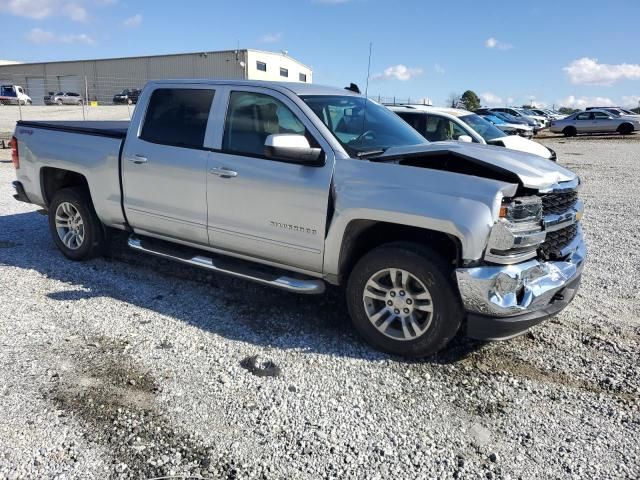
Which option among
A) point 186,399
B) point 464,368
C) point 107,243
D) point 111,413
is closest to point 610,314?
point 464,368

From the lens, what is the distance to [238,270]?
4.41m

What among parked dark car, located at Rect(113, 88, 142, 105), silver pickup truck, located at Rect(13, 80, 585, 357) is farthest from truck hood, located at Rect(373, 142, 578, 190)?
parked dark car, located at Rect(113, 88, 142, 105)

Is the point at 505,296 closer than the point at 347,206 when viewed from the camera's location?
Yes

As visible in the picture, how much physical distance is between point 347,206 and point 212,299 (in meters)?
1.79

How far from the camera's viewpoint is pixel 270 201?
4.17 m

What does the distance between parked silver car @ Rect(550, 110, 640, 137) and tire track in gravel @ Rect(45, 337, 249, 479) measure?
32.4m

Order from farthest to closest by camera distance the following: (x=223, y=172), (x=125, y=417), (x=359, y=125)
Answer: (x=359, y=125) → (x=223, y=172) → (x=125, y=417)

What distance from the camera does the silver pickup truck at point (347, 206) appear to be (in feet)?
11.3

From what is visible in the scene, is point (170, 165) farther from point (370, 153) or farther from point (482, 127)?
point (482, 127)

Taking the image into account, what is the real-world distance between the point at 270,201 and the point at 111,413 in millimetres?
1921

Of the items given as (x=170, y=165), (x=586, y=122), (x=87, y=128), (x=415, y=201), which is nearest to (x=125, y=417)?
(x=415, y=201)

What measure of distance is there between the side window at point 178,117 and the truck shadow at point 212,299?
56.0 inches

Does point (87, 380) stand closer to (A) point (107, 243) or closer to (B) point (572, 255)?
(A) point (107, 243)

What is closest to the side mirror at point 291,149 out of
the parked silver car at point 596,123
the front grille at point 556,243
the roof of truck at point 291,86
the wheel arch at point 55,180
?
the roof of truck at point 291,86
